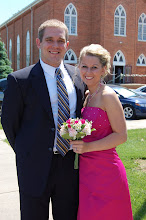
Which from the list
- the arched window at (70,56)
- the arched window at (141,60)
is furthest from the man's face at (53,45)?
the arched window at (141,60)

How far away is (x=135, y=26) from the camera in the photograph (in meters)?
32.8

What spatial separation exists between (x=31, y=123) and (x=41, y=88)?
1.08 feet

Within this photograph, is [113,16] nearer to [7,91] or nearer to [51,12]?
[51,12]

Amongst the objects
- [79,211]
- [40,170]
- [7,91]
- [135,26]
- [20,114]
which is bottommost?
[79,211]

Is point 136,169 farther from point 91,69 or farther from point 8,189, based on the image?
point 91,69

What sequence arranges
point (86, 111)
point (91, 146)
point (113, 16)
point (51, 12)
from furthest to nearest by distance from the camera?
point (113, 16)
point (51, 12)
point (86, 111)
point (91, 146)

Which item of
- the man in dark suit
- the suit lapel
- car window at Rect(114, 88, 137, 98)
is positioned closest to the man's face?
the man in dark suit

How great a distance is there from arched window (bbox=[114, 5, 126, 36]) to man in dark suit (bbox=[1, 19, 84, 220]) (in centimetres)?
3022

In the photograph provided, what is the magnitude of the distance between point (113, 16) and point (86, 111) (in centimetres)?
3034

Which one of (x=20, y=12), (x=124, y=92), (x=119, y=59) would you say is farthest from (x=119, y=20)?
(x=124, y=92)

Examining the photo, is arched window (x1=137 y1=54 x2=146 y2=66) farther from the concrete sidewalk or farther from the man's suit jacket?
the man's suit jacket

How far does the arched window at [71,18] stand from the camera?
3023 centimetres

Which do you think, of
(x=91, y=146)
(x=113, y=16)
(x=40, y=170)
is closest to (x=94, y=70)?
(x=91, y=146)

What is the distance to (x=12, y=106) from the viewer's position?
103 inches
